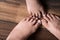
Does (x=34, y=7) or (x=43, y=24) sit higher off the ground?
(x=34, y=7)

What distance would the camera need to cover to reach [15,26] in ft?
3.74

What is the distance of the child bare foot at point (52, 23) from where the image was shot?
110 cm

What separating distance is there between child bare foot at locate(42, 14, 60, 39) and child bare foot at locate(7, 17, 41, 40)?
0.16ft

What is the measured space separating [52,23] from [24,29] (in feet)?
0.63

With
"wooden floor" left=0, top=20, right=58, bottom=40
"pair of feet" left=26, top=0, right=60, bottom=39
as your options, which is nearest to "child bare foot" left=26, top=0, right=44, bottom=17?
"pair of feet" left=26, top=0, right=60, bottom=39

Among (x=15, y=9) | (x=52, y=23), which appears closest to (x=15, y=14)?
(x=15, y=9)

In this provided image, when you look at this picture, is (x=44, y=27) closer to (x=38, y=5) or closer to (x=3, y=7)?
(x=38, y=5)

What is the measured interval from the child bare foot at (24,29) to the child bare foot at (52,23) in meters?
0.05

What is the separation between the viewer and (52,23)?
1123mm

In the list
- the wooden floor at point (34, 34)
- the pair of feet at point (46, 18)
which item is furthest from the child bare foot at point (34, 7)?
the wooden floor at point (34, 34)

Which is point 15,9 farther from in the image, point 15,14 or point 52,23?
point 52,23

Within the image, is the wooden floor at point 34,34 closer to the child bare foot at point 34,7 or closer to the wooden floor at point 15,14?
the wooden floor at point 15,14

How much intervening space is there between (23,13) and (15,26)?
11 centimetres

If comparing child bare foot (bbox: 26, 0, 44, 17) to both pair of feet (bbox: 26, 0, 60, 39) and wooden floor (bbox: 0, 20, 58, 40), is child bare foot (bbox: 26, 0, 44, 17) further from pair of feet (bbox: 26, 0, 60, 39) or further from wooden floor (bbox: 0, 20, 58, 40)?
wooden floor (bbox: 0, 20, 58, 40)
